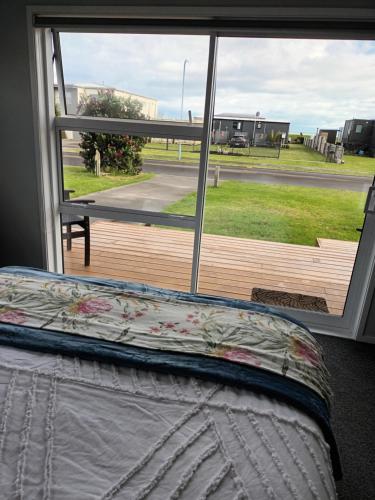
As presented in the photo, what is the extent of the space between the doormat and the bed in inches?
56.7

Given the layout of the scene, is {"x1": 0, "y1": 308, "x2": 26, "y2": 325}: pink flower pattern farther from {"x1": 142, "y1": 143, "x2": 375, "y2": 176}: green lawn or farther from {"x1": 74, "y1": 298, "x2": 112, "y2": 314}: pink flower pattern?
{"x1": 142, "y1": 143, "x2": 375, "y2": 176}: green lawn

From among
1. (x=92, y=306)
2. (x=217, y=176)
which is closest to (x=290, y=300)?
(x=217, y=176)

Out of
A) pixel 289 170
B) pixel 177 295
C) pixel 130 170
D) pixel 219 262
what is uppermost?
pixel 289 170

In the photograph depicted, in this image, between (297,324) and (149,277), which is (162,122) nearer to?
(149,277)

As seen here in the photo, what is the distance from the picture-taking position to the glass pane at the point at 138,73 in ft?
7.94

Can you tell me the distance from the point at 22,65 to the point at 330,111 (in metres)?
2.20

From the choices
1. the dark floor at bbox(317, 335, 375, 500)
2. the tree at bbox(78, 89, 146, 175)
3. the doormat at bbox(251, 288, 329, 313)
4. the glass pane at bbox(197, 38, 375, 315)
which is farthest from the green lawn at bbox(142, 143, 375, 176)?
the dark floor at bbox(317, 335, 375, 500)

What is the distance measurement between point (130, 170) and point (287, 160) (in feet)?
3.92

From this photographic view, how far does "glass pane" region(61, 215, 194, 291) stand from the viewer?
2.87m

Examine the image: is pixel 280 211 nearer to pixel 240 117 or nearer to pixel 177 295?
pixel 240 117

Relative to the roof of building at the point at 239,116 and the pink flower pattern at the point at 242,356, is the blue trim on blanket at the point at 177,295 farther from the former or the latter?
the roof of building at the point at 239,116

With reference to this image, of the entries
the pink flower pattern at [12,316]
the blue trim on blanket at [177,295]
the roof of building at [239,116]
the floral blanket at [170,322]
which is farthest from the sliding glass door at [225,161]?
the pink flower pattern at [12,316]

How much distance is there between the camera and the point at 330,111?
2.39m

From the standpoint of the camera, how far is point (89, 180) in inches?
112
